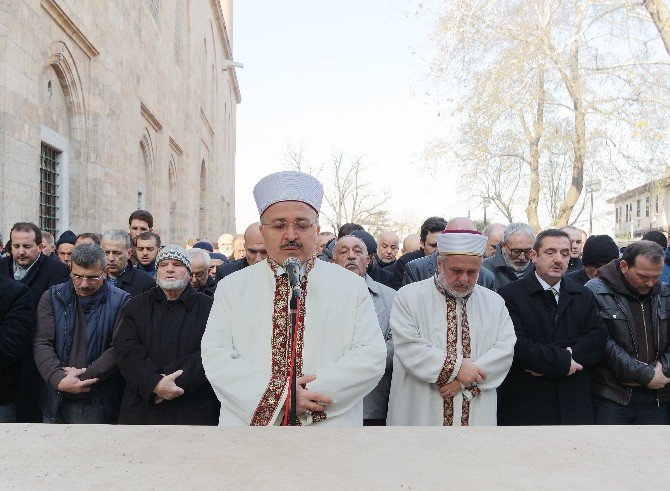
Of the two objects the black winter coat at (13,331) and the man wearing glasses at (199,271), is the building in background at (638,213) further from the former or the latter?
the black winter coat at (13,331)

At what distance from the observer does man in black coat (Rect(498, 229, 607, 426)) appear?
12.9 feet

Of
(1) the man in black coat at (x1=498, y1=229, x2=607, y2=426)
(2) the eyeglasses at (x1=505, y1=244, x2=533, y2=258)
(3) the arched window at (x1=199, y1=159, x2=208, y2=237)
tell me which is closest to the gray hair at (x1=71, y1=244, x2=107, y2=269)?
(1) the man in black coat at (x1=498, y1=229, x2=607, y2=426)

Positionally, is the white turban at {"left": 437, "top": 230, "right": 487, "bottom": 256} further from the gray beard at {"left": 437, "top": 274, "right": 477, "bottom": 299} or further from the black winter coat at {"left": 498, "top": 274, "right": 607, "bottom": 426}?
the black winter coat at {"left": 498, "top": 274, "right": 607, "bottom": 426}

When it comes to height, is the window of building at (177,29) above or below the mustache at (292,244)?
above

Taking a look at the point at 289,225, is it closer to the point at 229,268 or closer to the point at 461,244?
the point at 461,244

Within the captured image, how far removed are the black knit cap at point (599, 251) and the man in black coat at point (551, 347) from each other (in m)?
1.46

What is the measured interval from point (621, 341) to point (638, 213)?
5898 cm

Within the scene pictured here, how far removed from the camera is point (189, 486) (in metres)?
1.65

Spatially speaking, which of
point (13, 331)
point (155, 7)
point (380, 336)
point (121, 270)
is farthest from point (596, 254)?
point (155, 7)

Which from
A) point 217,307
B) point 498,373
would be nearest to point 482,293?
point 498,373

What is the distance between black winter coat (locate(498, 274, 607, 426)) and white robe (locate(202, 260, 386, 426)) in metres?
1.39

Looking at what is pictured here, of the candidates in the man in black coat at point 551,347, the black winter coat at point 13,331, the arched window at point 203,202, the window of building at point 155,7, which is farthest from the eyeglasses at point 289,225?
the arched window at point 203,202

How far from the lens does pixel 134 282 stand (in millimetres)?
5273

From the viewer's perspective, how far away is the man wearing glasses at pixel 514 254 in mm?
5543
